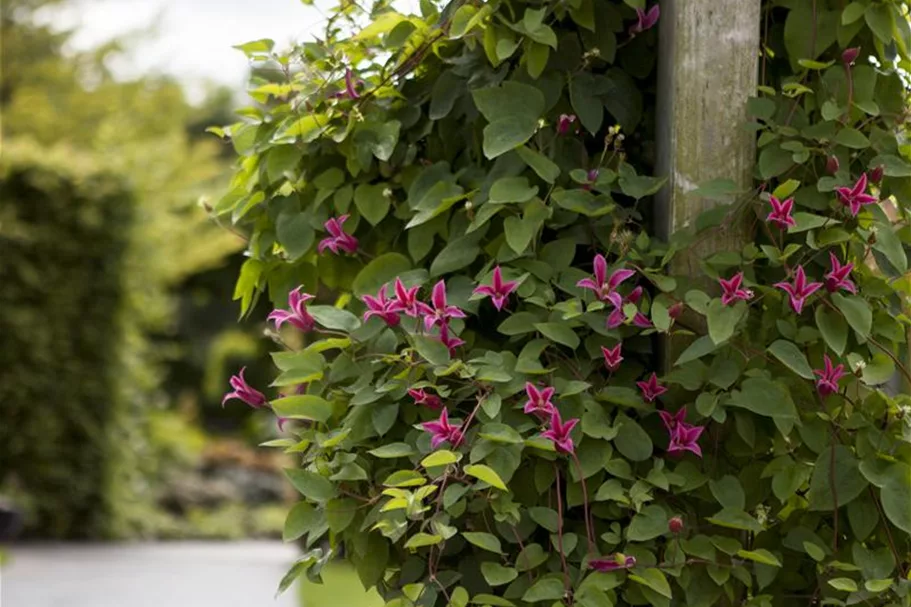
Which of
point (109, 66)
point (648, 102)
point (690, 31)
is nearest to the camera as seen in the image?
point (690, 31)

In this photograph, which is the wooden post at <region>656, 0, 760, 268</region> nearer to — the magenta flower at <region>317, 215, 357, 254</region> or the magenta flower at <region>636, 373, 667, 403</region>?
the magenta flower at <region>636, 373, 667, 403</region>

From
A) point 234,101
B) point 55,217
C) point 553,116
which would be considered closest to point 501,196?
point 553,116

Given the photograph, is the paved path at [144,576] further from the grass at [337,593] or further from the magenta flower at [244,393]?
the magenta flower at [244,393]

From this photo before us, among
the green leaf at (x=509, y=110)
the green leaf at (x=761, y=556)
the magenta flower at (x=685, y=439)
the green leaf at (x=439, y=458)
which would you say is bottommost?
the green leaf at (x=761, y=556)

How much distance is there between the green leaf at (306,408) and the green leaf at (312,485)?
0.09 m

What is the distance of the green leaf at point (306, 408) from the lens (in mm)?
1685

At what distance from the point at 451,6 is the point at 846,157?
625mm

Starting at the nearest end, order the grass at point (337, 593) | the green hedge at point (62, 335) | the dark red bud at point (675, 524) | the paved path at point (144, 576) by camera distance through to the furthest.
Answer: the dark red bud at point (675, 524) < the grass at point (337, 593) < the paved path at point (144, 576) < the green hedge at point (62, 335)

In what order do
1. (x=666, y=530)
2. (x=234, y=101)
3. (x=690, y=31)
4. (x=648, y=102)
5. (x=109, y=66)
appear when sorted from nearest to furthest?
(x=666, y=530) → (x=690, y=31) → (x=648, y=102) → (x=109, y=66) → (x=234, y=101)

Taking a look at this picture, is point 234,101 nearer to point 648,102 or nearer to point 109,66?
point 109,66

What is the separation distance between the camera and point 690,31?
68.7 inches

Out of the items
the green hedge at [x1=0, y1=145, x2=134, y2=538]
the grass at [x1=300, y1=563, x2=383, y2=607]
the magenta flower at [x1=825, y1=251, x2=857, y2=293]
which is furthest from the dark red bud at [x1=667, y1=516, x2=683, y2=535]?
the green hedge at [x1=0, y1=145, x2=134, y2=538]

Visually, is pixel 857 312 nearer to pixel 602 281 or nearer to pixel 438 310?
pixel 602 281

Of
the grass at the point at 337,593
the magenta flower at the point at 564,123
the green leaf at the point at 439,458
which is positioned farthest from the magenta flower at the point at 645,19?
the grass at the point at 337,593
